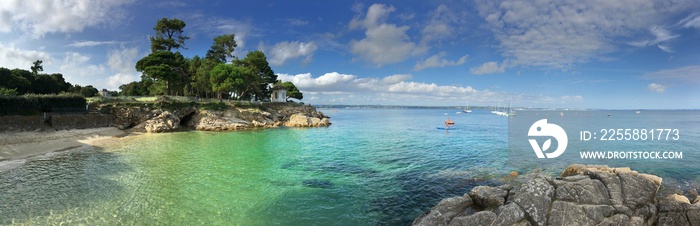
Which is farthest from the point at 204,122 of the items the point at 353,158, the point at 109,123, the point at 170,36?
the point at 353,158

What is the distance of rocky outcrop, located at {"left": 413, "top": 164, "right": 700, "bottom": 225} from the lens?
8602mm

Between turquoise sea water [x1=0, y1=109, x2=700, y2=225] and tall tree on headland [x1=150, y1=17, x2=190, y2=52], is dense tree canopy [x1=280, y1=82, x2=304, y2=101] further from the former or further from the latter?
turquoise sea water [x1=0, y1=109, x2=700, y2=225]

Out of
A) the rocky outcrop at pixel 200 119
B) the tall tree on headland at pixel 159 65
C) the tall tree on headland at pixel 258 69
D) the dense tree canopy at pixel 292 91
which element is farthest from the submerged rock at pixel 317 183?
the dense tree canopy at pixel 292 91

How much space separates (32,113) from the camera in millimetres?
30844

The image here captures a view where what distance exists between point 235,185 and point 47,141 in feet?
76.4

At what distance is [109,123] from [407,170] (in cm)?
3961

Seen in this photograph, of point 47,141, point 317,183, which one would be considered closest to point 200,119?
point 47,141

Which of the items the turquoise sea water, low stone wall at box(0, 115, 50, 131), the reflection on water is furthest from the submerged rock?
low stone wall at box(0, 115, 50, 131)

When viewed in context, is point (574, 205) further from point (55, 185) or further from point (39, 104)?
point (39, 104)

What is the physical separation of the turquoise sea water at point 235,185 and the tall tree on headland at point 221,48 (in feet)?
166

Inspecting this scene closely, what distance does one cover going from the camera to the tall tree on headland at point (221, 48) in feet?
237

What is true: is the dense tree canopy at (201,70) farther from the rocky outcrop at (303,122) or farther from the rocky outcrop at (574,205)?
the rocky outcrop at (574,205)

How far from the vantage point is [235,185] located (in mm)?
15656

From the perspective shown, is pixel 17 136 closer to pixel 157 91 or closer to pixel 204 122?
pixel 204 122
